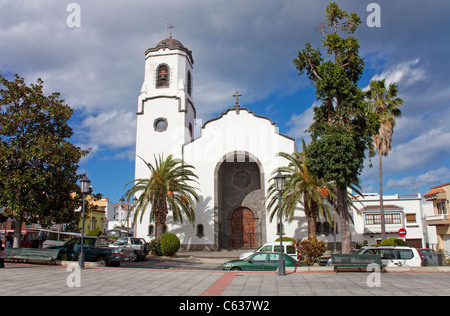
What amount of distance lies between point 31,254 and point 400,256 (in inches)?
649

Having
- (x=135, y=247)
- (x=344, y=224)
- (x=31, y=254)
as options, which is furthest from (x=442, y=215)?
(x=31, y=254)

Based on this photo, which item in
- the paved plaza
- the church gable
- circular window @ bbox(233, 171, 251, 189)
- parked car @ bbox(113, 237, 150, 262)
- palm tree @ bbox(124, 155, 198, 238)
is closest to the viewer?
the paved plaza

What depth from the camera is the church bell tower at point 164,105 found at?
31.8m

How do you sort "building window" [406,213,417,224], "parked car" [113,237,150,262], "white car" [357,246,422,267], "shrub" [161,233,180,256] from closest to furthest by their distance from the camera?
"white car" [357,246,422,267] < "parked car" [113,237,150,262] < "shrub" [161,233,180,256] < "building window" [406,213,417,224]

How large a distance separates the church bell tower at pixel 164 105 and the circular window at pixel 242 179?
5599 mm

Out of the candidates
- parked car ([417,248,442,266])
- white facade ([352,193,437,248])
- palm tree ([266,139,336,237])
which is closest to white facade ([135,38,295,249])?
palm tree ([266,139,336,237])

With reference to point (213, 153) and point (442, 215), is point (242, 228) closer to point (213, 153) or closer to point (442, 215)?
point (213, 153)

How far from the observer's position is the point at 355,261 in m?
13.2

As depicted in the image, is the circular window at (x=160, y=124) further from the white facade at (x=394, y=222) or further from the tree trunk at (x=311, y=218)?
the white facade at (x=394, y=222)

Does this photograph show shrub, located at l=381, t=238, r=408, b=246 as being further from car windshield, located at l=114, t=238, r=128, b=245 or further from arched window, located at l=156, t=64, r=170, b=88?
arched window, located at l=156, t=64, r=170, b=88

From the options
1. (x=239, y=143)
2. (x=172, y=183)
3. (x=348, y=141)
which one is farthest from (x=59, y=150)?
(x=239, y=143)

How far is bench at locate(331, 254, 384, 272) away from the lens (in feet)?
43.3

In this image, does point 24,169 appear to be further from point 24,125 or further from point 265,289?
point 265,289
